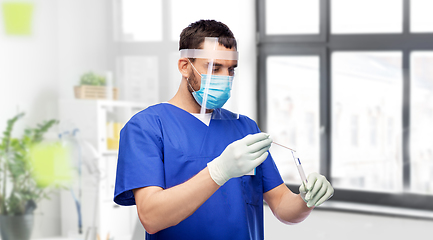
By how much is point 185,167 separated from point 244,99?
66.4 inches

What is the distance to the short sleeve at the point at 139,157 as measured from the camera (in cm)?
98

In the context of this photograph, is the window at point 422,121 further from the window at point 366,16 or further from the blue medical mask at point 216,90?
the blue medical mask at point 216,90

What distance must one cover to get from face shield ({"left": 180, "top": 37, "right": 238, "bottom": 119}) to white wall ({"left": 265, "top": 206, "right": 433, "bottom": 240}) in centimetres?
171

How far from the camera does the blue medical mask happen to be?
1100 millimetres

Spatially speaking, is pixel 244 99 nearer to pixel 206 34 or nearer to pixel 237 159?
pixel 206 34

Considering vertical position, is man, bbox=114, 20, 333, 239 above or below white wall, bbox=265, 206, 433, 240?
above

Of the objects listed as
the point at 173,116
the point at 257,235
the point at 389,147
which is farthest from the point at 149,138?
the point at 389,147

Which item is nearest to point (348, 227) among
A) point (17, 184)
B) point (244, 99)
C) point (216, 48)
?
point (244, 99)

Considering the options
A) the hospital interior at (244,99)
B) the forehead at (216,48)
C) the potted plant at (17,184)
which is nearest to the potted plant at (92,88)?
the hospital interior at (244,99)

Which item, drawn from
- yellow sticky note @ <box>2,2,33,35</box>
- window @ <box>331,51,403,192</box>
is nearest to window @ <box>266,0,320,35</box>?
window @ <box>331,51,403,192</box>

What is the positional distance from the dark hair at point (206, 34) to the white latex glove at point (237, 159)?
0.30 metres

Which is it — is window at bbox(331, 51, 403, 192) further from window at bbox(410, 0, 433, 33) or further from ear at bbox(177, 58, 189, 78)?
ear at bbox(177, 58, 189, 78)

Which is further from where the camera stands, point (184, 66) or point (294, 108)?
point (294, 108)

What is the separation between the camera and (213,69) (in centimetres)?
110
